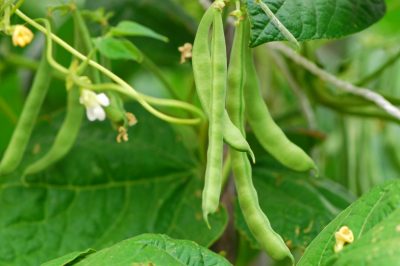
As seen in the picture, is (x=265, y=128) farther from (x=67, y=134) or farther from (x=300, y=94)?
(x=300, y=94)

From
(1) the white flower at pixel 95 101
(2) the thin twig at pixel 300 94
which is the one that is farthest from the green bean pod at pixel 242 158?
(2) the thin twig at pixel 300 94

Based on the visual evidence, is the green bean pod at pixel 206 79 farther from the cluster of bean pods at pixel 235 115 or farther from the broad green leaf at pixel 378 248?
the broad green leaf at pixel 378 248

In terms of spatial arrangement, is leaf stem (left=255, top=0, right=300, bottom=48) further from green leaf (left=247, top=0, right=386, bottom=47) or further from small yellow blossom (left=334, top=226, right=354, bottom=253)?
small yellow blossom (left=334, top=226, right=354, bottom=253)

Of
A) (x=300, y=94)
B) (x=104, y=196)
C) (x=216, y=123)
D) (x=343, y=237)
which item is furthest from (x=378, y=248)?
(x=300, y=94)

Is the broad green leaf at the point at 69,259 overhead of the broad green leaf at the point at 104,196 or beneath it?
overhead

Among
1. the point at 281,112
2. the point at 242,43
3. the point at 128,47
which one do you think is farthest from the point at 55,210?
the point at 281,112

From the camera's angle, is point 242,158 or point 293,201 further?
point 293,201
